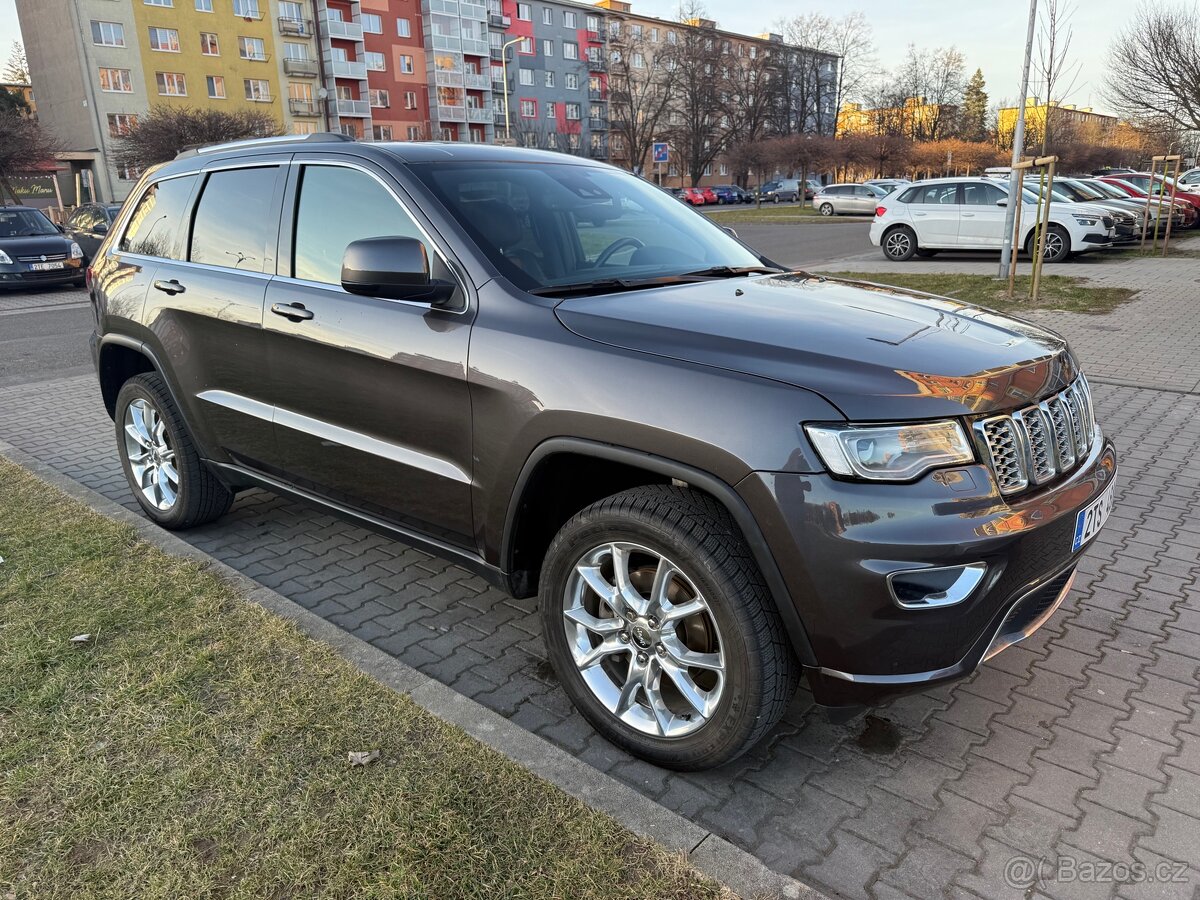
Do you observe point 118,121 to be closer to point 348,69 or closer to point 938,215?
point 348,69

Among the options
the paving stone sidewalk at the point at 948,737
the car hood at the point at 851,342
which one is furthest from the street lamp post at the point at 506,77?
the car hood at the point at 851,342

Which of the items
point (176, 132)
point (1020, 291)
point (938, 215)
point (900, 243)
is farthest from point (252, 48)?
point (1020, 291)

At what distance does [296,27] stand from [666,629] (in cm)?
6531

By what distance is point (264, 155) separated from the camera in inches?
151

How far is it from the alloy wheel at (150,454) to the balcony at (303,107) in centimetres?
6076

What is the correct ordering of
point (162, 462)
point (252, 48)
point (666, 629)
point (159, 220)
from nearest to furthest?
point (666, 629) → point (159, 220) → point (162, 462) → point (252, 48)

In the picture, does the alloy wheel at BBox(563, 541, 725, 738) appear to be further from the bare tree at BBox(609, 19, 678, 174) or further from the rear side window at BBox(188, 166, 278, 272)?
the bare tree at BBox(609, 19, 678, 174)

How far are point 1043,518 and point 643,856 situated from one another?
1.40 meters

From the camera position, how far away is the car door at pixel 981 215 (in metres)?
17.7

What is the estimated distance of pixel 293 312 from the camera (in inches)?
136

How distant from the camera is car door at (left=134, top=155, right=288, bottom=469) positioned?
3719 mm

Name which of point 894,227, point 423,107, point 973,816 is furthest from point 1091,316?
point 423,107

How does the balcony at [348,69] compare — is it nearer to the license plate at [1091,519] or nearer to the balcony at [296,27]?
the balcony at [296,27]

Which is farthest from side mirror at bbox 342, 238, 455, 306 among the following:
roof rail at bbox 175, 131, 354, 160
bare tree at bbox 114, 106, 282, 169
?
bare tree at bbox 114, 106, 282, 169
